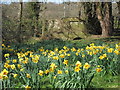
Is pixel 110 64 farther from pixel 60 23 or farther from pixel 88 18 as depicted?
pixel 88 18

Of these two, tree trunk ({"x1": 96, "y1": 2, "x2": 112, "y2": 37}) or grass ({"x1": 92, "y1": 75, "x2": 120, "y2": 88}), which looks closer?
grass ({"x1": 92, "y1": 75, "x2": 120, "y2": 88})

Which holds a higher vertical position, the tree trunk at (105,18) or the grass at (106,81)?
the tree trunk at (105,18)

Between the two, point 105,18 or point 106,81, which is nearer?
point 106,81

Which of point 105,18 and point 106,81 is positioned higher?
point 105,18

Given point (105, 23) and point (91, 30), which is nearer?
point (105, 23)

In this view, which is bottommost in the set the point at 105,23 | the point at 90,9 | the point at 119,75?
the point at 119,75

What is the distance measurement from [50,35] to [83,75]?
31.2 feet

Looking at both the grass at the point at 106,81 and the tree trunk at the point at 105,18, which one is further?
the tree trunk at the point at 105,18

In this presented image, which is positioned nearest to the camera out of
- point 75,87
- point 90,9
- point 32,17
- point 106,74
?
point 75,87

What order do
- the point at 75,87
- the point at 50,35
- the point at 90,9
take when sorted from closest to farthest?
the point at 75,87 → the point at 50,35 → the point at 90,9

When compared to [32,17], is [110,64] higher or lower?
lower

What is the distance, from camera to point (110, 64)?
423cm

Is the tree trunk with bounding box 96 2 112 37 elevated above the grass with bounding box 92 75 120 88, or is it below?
above

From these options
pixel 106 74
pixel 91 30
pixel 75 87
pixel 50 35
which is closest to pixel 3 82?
pixel 75 87
